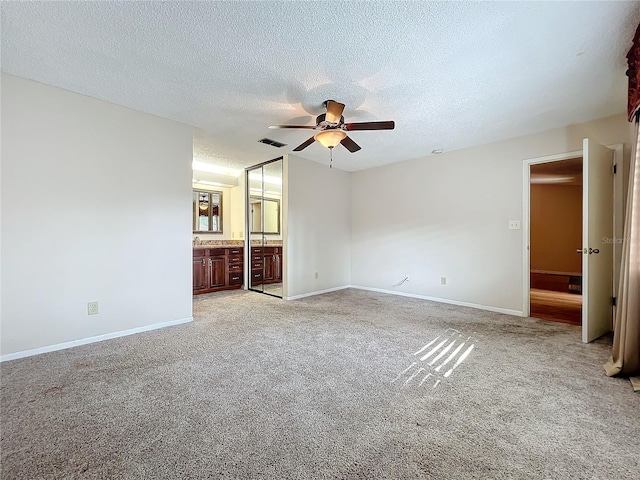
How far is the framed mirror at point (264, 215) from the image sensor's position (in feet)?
18.9

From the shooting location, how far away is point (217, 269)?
5391mm

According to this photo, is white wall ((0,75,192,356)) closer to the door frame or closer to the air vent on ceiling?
the air vent on ceiling

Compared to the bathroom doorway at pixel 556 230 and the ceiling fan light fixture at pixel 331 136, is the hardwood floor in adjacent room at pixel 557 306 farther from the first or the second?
the ceiling fan light fixture at pixel 331 136

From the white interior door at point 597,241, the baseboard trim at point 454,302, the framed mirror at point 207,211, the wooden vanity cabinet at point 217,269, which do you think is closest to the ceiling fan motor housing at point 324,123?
the white interior door at point 597,241

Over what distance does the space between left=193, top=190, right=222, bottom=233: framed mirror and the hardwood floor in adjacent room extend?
584cm

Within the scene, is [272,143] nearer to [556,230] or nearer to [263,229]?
[263,229]

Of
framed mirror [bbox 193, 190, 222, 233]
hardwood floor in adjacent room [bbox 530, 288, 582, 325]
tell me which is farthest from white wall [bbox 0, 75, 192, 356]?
hardwood floor in adjacent room [bbox 530, 288, 582, 325]

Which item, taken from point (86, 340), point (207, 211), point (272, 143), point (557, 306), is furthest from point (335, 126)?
point (557, 306)

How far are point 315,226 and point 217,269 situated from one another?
6.67ft

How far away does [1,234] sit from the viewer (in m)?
2.36

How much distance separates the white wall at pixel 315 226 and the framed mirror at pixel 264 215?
3.52 ft

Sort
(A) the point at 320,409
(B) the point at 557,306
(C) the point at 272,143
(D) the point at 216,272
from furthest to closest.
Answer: (D) the point at 216,272 < (B) the point at 557,306 < (C) the point at 272,143 < (A) the point at 320,409

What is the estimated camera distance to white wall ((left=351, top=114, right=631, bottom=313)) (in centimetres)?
382

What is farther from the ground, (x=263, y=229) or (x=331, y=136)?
(x=331, y=136)
